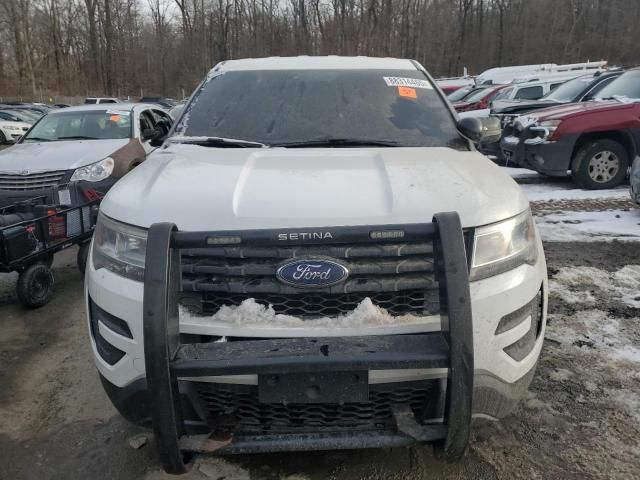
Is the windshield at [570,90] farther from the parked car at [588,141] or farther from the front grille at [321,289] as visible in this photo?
the front grille at [321,289]

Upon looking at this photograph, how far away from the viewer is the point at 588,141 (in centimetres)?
806

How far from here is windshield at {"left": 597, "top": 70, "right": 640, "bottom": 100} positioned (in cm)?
852

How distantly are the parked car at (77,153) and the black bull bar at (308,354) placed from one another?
10.1 feet

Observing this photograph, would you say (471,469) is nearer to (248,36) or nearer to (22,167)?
(22,167)

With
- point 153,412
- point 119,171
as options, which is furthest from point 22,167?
point 153,412

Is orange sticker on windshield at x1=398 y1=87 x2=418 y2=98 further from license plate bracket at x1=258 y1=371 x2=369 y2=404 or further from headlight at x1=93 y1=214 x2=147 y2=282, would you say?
license plate bracket at x1=258 y1=371 x2=369 y2=404

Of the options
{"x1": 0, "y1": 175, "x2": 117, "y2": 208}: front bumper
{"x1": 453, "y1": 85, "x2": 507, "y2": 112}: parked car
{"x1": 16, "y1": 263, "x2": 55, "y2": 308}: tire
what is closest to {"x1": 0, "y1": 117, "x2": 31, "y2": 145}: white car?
{"x1": 0, "y1": 175, "x2": 117, "y2": 208}: front bumper

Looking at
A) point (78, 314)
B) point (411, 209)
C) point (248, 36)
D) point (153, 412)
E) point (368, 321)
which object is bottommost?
point (78, 314)

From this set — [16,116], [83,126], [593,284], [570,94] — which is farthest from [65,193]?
[16,116]

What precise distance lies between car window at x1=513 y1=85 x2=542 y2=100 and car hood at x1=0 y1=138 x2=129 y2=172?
12056 mm

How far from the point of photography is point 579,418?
265 centimetres

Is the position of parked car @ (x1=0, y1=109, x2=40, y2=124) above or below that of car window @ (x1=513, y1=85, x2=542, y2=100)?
below

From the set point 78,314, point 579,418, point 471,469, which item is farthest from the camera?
point 78,314

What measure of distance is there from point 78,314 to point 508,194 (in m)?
3.62
